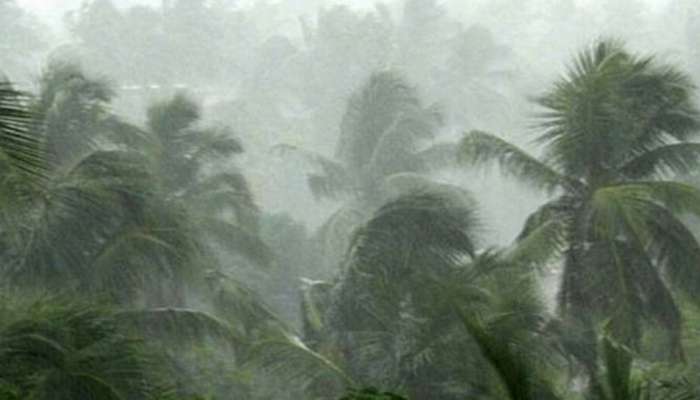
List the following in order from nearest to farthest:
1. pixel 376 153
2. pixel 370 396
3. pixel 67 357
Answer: pixel 370 396 → pixel 67 357 → pixel 376 153

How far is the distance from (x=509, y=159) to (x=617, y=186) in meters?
1.91

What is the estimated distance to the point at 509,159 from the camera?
1261 centimetres

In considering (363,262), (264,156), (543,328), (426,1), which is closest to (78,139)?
(363,262)

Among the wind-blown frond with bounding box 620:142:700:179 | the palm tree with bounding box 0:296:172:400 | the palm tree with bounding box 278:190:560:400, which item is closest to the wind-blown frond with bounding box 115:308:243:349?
the palm tree with bounding box 278:190:560:400

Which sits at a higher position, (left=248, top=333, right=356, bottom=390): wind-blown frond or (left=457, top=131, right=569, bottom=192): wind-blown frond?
(left=457, top=131, right=569, bottom=192): wind-blown frond

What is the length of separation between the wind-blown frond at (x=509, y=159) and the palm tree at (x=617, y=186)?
3cm

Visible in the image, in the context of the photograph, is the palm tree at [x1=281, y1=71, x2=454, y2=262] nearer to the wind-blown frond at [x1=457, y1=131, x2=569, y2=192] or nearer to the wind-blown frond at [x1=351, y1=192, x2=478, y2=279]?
the wind-blown frond at [x1=457, y1=131, x2=569, y2=192]

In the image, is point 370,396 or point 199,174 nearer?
point 370,396

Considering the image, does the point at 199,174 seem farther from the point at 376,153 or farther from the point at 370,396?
the point at 370,396

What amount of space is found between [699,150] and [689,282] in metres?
1.60

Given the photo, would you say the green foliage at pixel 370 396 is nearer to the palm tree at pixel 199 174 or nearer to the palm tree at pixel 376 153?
the palm tree at pixel 199 174

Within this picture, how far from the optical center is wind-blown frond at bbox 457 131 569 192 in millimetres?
12258

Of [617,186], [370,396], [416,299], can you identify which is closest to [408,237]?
[416,299]

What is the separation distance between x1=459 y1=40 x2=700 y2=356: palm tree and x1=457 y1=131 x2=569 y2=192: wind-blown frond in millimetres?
26
